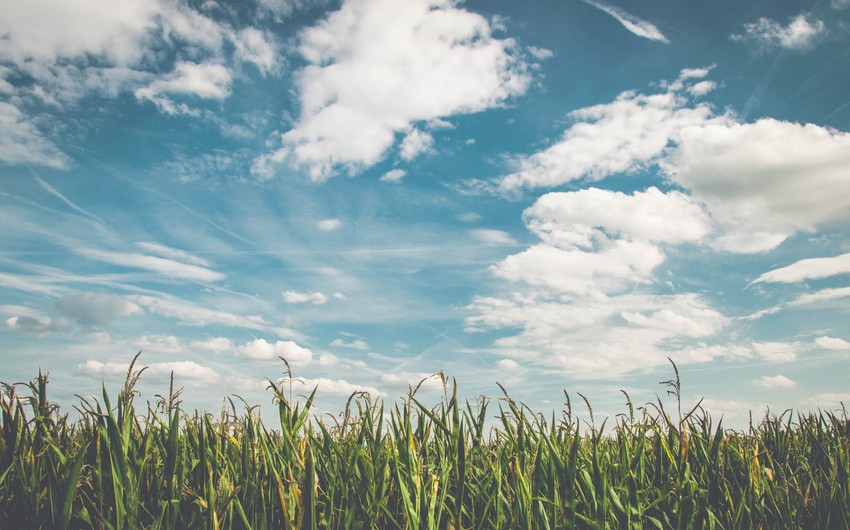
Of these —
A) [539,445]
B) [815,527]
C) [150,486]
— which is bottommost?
[815,527]

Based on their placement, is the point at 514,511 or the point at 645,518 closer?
the point at 514,511

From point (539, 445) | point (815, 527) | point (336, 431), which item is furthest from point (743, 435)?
point (336, 431)

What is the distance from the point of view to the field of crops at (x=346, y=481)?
3584 mm

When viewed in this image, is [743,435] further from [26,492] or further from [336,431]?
[26,492]

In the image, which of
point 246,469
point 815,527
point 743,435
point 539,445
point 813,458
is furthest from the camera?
point 743,435

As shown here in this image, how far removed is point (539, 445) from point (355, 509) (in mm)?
1599

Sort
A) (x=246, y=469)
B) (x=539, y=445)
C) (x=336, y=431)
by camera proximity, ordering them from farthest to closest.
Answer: (x=336, y=431)
(x=539, y=445)
(x=246, y=469)

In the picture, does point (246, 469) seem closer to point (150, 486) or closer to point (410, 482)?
point (150, 486)

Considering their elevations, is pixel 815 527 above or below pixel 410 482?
below

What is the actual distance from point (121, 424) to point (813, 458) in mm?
7338

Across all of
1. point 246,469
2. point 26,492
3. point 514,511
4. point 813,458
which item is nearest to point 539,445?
point 514,511

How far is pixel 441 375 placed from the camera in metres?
4.16

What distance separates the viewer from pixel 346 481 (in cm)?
404

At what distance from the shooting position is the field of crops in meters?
3.58
